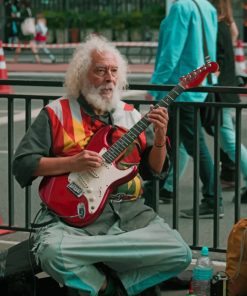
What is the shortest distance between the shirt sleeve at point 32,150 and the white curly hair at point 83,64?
219 millimetres

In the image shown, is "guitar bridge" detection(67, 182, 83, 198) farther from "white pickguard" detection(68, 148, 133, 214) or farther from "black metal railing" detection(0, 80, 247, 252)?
"black metal railing" detection(0, 80, 247, 252)

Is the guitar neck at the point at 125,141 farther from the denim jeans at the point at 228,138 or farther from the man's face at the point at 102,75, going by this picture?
the denim jeans at the point at 228,138

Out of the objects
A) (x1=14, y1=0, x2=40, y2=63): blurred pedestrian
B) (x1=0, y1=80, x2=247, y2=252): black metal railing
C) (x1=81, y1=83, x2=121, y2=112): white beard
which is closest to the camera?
(x1=81, y1=83, x2=121, y2=112): white beard

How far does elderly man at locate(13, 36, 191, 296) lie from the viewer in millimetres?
4762

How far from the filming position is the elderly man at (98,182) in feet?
15.6

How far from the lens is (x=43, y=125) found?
4.95 metres

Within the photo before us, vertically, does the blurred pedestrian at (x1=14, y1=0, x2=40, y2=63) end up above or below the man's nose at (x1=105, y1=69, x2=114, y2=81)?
below

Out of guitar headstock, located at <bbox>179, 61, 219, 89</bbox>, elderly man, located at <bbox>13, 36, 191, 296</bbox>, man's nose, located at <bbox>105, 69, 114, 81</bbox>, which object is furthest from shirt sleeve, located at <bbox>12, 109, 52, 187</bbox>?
guitar headstock, located at <bbox>179, 61, 219, 89</bbox>

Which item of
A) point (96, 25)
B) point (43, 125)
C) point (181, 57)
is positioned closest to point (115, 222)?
point (43, 125)

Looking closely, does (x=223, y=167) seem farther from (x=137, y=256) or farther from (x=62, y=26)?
(x=62, y=26)

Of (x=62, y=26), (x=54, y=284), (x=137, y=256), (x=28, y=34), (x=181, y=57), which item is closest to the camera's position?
(x=137, y=256)

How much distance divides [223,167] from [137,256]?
3342 millimetres

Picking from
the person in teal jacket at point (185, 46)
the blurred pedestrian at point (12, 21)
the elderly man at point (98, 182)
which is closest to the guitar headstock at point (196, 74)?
the elderly man at point (98, 182)

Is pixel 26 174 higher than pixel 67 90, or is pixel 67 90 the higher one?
pixel 67 90
